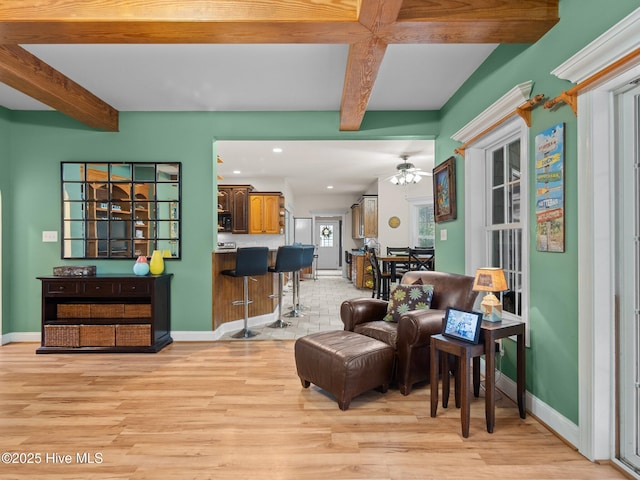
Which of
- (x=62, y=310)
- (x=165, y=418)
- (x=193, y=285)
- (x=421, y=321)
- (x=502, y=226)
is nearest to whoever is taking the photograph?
(x=165, y=418)

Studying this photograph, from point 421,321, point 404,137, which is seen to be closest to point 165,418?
point 421,321

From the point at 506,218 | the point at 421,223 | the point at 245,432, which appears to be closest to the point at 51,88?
the point at 245,432

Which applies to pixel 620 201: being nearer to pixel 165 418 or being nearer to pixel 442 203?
pixel 442 203

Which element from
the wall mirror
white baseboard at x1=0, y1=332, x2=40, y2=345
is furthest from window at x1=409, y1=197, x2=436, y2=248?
white baseboard at x1=0, y1=332, x2=40, y2=345

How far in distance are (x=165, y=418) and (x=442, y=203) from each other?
10.5 feet

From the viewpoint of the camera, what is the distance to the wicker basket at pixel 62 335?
359 centimetres

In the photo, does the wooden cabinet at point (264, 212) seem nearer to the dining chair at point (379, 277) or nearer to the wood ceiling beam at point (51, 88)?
the dining chair at point (379, 277)

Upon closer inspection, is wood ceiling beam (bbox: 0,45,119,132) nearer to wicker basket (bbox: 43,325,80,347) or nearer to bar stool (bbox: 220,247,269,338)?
bar stool (bbox: 220,247,269,338)

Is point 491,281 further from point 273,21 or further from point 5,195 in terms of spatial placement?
point 5,195

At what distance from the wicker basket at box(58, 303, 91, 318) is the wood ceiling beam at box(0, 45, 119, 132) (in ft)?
6.40

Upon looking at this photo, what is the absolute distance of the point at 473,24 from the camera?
2092 mm

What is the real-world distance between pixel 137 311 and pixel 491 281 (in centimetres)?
334

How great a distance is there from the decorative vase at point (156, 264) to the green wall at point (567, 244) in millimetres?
3416

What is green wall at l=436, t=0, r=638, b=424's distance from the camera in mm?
1870
